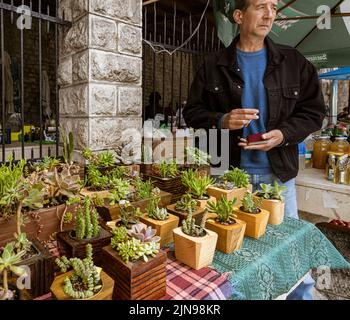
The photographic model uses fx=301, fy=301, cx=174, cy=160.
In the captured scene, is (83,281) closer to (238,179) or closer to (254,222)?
(254,222)

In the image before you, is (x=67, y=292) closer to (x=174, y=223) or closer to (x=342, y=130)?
(x=174, y=223)

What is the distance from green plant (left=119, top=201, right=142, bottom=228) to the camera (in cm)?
108

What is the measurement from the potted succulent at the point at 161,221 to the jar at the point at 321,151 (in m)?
2.26

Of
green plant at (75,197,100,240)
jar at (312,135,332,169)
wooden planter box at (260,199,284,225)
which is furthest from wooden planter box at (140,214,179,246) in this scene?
jar at (312,135,332,169)

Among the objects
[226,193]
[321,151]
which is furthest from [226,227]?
[321,151]

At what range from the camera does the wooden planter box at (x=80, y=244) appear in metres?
0.89

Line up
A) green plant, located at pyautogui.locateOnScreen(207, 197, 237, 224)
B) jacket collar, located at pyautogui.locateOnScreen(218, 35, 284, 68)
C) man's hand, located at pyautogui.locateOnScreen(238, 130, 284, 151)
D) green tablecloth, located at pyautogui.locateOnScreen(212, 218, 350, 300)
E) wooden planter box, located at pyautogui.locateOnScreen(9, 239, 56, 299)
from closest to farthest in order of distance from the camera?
wooden planter box, located at pyautogui.locateOnScreen(9, 239, 56, 299), green tablecloth, located at pyautogui.locateOnScreen(212, 218, 350, 300), green plant, located at pyautogui.locateOnScreen(207, 197, 237, 224), man's hand, located at pyautogui.locateOnScreen(238, 130, 284, 151), jacket collar, located at pyautogui.locateOnScreen(218, 35, 284, 68)

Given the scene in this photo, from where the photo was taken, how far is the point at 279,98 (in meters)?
1.87

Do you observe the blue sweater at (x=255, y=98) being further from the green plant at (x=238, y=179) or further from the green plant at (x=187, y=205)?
the green plant at (x=187, y=205)

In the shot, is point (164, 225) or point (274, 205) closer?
point (164, 225)

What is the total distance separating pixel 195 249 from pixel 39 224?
0.56 meters

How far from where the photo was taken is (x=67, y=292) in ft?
2.27

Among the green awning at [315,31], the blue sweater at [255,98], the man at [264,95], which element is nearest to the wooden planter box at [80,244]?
the man at [264,95]

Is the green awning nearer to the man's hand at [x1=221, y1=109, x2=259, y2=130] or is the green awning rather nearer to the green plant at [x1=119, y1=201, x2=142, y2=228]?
the man's hand at [x1=221, y1=109, x2=259, y2=130]
